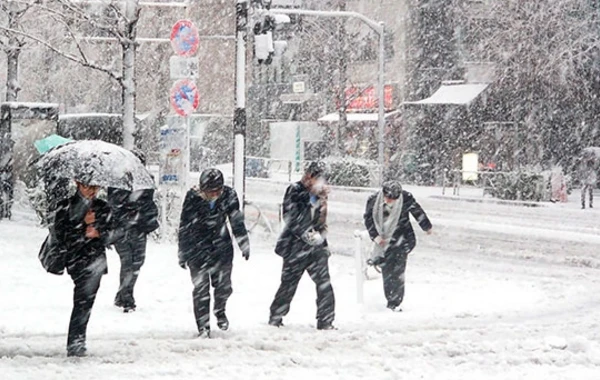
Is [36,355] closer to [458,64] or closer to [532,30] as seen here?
[532,30]

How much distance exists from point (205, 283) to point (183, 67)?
6.84 metres

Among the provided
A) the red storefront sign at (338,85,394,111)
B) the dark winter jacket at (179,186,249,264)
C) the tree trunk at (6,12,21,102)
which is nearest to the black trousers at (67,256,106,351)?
the dark winter jacket at (179,186,249,264)

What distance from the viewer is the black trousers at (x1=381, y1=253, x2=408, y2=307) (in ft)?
35.9

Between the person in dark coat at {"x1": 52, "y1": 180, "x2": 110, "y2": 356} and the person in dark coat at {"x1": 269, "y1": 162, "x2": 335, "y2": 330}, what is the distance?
7.04 feet

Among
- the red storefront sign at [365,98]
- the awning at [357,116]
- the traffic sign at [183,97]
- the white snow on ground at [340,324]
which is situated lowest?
the white snow on ground at [340,324]

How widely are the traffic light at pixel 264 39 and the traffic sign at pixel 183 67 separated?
1.06 metres

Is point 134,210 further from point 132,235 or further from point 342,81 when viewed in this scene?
point 342,81

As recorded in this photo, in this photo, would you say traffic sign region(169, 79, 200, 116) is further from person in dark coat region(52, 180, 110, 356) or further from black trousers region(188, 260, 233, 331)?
person in dark coat region(52, 180, 110, 356)

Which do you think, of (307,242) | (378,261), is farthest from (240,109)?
(307,242)

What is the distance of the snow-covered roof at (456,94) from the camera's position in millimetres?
38656

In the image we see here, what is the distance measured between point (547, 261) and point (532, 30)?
20.5 metres

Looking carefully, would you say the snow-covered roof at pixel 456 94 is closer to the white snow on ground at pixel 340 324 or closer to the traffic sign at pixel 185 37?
the white snow on ground at pixel 340 324

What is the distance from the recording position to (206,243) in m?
8.87

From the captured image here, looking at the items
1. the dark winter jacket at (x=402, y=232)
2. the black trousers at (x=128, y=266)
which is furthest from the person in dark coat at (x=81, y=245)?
the dark winter jacket at (x=402, y=232)
